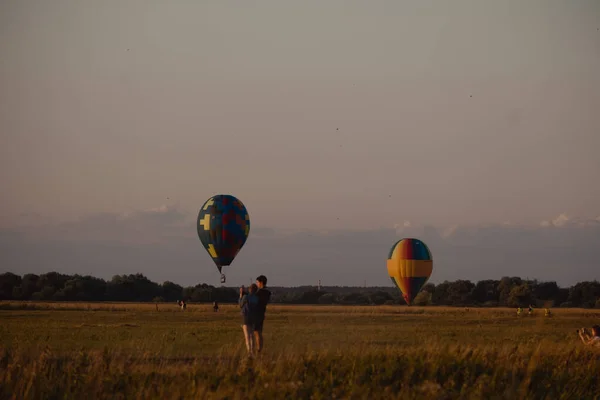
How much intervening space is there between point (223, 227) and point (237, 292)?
95.7 m

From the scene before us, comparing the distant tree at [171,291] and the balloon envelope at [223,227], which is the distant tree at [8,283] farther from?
the balloon envelope at [223,227]

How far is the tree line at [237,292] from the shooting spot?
Answer: 489 feet

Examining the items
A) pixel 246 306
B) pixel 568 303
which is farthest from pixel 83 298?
pixel 246 306

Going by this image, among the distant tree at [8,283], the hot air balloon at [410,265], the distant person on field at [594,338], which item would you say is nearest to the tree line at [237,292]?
the distant tree at [8,283]

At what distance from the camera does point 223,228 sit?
204 feet

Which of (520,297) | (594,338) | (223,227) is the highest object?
(223,227)

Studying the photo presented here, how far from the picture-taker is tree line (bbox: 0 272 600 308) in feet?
489

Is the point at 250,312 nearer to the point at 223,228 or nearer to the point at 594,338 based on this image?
the point at 594,338

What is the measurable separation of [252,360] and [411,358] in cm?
363

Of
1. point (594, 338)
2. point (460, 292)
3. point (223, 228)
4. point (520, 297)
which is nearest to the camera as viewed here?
point (594, 338)

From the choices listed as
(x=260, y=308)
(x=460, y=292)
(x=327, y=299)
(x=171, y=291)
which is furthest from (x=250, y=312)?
(x=460, y=292)

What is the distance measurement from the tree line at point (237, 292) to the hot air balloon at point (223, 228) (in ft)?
265

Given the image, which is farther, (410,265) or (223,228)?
(410,265)

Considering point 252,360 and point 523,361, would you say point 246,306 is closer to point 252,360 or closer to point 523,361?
point 252,360
